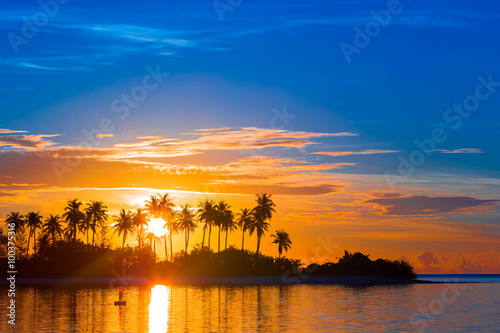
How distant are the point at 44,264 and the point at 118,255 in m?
16.0

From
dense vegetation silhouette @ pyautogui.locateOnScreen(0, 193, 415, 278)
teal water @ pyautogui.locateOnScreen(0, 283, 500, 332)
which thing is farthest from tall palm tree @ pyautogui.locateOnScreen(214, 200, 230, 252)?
teal water @ pyautogui.locateOnScreen(0, 283, 500, 332)

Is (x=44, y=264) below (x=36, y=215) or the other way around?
below

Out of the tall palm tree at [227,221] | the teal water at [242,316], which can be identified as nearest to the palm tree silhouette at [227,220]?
the tall palm tree at [227,221]

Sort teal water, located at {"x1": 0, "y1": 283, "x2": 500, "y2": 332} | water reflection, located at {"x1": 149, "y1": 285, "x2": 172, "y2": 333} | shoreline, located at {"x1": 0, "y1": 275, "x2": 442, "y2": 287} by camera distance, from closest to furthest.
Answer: water reflection, located at {"x1": 149, "y1": 285, "x2": 172, "y2": 333} → teal water, located at {"x1": 0, "y1": 283, "x2": 500, "y2": 332} → shoreline, located at {"x1": 0, "y1": 275, "x2": 442, "y2": 287}

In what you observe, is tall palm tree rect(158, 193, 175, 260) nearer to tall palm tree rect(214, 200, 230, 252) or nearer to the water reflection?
tall palm tree rect(214, 200, 230, 252)

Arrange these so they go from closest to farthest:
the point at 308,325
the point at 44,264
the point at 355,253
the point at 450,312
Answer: the point at 308,325, the point at 450,312, the point at 44,264, the point at 355,253

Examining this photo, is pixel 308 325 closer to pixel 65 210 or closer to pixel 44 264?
pixel 44 264

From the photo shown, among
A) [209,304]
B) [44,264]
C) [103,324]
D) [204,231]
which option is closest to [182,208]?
[204,231]

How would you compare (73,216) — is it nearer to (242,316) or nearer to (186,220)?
(186,220)

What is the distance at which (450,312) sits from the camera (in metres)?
67.2

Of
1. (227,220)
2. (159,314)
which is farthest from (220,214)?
(159,314)

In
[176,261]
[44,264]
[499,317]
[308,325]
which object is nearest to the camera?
[308,325]

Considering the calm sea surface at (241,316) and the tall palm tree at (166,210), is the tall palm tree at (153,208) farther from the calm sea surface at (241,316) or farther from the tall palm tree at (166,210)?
the calm sea surface at (241,316)

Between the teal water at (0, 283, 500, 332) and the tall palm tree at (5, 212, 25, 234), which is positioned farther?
the tall palm tree at (5, 212, 25, 234)
